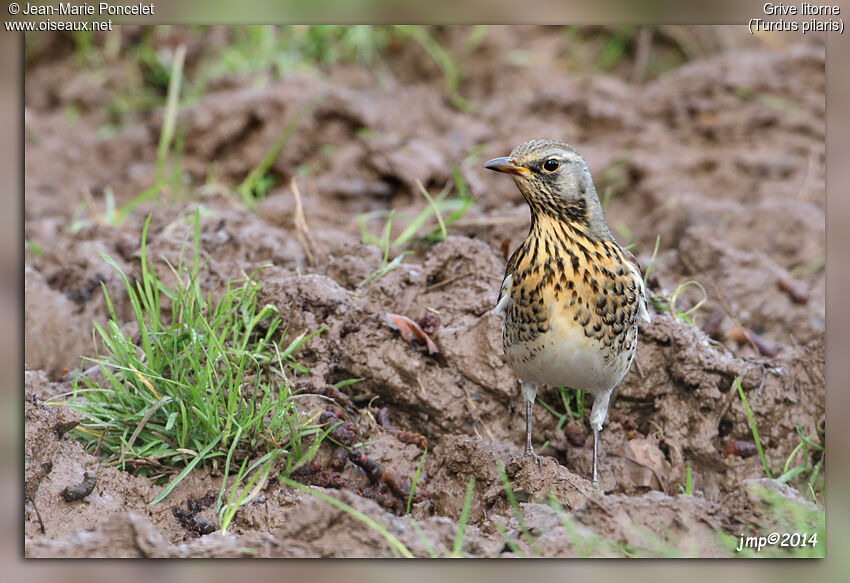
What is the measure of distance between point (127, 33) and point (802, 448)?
668cm

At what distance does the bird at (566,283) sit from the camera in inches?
152

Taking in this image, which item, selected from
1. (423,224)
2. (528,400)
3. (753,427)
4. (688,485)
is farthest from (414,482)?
(423,224)

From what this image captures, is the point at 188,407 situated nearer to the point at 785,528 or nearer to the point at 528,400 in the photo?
the point at 528,400

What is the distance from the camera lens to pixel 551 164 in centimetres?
386

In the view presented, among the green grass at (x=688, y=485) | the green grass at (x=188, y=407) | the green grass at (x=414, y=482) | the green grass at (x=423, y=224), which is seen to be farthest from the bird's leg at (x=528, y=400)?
the green grass at (x=423, y=224)

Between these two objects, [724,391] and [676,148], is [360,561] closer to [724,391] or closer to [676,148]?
[724,391]

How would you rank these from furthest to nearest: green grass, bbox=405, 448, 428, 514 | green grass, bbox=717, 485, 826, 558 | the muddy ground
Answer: green grass, bbox=405, 448, 428, 514, the muddy ground, green grass, bbox=717, 485, 826, 558

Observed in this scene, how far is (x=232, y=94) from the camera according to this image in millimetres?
7277

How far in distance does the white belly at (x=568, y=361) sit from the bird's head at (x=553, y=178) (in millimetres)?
525

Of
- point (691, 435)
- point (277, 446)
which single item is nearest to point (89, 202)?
point (277, 446)

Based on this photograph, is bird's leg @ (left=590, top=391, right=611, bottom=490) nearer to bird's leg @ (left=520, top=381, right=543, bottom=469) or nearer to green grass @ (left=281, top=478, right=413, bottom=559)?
bird's leg @ (left=520, top=381, right=543, bottom=469)

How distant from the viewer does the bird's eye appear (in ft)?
12.6

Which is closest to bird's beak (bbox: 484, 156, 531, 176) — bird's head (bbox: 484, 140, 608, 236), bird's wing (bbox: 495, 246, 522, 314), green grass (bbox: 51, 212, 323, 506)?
bird's head (bbox: 484, 140, 608, 236)

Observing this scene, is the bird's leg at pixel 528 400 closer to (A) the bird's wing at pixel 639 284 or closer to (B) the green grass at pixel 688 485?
(A) the bird's wing at pixel 639 284
